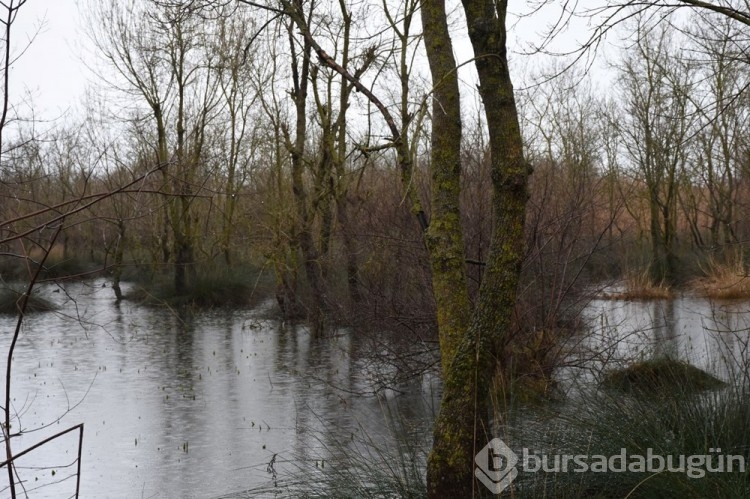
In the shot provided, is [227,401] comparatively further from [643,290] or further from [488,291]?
[643,290]

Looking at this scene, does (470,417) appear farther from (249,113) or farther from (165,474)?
(249,113)

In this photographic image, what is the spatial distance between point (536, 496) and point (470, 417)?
0.55 metres

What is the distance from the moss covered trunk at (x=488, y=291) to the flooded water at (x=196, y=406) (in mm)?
450

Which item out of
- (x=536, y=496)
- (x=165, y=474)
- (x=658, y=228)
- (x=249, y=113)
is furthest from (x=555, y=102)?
(x=536, y=496)

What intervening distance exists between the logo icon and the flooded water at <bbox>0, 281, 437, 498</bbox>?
505mm

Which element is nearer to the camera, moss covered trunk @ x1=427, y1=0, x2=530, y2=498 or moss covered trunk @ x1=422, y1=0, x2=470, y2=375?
moss covered trunk @ x1=427, y1=0, x2=530, y2=498

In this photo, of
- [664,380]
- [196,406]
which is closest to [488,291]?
[664,380]

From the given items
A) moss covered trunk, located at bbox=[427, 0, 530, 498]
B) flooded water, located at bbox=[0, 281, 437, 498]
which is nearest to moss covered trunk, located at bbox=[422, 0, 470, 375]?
moss covered trunk, located at bbox=[427, 0, 530, 498]

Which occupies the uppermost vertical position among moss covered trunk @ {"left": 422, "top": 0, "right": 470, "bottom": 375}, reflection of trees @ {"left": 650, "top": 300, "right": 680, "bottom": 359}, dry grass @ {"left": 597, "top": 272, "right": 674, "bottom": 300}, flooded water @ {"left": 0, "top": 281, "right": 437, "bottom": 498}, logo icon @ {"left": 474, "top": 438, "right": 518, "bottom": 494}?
moss covered trunk @ {"left": 422, "top": 0, "right": 470, "bottom": 375}

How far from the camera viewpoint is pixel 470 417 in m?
3.89

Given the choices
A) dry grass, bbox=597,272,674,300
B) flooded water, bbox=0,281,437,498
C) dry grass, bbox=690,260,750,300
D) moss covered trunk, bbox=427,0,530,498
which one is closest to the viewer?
moss covered trunk, bbox=427,0,530,498


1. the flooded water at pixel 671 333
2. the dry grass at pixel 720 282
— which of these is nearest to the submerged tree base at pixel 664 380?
the flooded water at pixel 671 333

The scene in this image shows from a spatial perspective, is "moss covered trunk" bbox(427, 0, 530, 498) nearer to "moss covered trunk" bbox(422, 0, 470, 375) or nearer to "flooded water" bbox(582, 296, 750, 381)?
"moss covered trunk" bbox(422, 0, 470, 375)

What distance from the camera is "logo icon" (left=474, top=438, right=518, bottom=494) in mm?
3881
